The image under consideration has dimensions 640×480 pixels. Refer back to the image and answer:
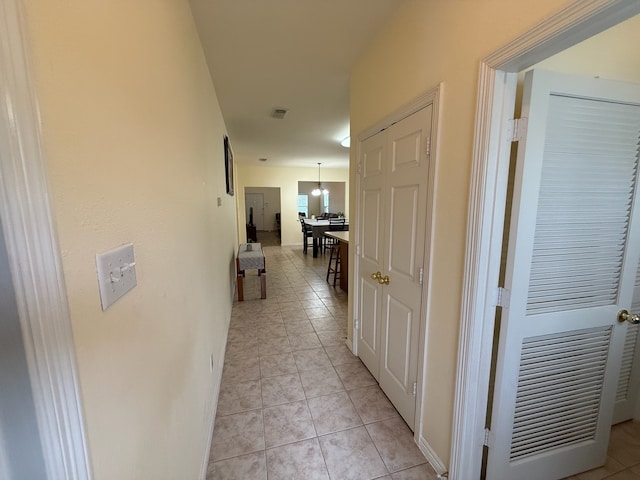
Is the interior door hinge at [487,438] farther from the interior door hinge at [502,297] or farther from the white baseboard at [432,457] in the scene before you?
the interior door hinge at [502,297]

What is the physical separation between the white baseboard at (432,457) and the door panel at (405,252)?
132mm

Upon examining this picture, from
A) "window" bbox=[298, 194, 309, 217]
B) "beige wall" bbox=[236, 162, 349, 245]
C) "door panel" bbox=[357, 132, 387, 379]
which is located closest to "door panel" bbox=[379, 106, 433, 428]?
"door panel" bbox=[357, 132, 387, 379]

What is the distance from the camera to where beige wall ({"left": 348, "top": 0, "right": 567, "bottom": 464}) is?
3.63 ft

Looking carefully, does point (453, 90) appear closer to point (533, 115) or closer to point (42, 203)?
point (533, 115)

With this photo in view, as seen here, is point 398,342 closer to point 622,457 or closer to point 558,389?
point 558,389

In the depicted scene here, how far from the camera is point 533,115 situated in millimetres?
1109

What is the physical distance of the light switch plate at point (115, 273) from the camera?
0.59 metres

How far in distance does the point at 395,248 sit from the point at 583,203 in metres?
0.94

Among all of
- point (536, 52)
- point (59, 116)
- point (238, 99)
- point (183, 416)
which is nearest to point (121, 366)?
point (59, 116)

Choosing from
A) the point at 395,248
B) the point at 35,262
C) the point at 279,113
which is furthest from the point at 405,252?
the point at 279,113

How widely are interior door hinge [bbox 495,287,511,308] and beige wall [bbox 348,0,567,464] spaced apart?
162 millimetres

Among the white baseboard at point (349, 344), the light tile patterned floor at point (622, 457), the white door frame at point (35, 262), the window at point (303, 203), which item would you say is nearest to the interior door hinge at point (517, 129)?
the white door frame at point (35, 262)

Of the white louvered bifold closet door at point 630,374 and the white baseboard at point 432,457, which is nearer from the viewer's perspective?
the white baseboard at point 432,457

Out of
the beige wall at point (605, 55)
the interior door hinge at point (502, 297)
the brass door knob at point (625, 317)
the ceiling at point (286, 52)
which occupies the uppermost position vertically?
the ceiling at point (286, 52)
